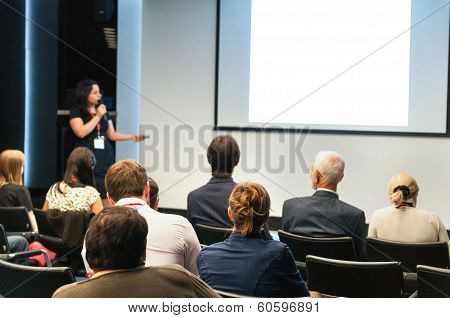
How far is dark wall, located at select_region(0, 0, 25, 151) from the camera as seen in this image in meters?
7.30

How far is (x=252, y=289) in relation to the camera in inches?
92.1

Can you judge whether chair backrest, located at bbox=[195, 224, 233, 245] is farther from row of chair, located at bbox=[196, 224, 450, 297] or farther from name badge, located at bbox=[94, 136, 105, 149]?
name badge, located at bbox=[94, 136, 105, 149]

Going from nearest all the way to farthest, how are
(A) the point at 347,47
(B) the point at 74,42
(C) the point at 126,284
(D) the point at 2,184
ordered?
(C) the point at 126,284, (D) the point at 2,184, (A) the point at 347,47, (B) the point at 74,42

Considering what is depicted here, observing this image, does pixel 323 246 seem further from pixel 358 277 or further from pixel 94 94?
pixel 94 94

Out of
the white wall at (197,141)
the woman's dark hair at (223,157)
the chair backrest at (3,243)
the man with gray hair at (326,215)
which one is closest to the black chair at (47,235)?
the chair backrest at (3,243)

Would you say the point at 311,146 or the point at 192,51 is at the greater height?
the point at 192,51

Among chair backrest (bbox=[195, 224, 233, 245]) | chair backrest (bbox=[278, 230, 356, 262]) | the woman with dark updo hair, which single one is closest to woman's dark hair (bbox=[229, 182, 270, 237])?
chair backrest (bbox=[278, 230, 356, 262])

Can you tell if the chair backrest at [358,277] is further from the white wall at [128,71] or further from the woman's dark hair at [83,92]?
the white wall at [128,71]

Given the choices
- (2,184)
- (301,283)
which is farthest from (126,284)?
(2,184)

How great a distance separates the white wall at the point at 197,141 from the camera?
6.40 m

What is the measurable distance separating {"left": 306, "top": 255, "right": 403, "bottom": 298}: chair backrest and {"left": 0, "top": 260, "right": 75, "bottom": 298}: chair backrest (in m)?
1.15

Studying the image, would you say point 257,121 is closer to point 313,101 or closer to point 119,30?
point 313,101

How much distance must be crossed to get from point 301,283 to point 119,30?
5.76 m

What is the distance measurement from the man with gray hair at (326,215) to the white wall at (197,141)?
2.81 metres
